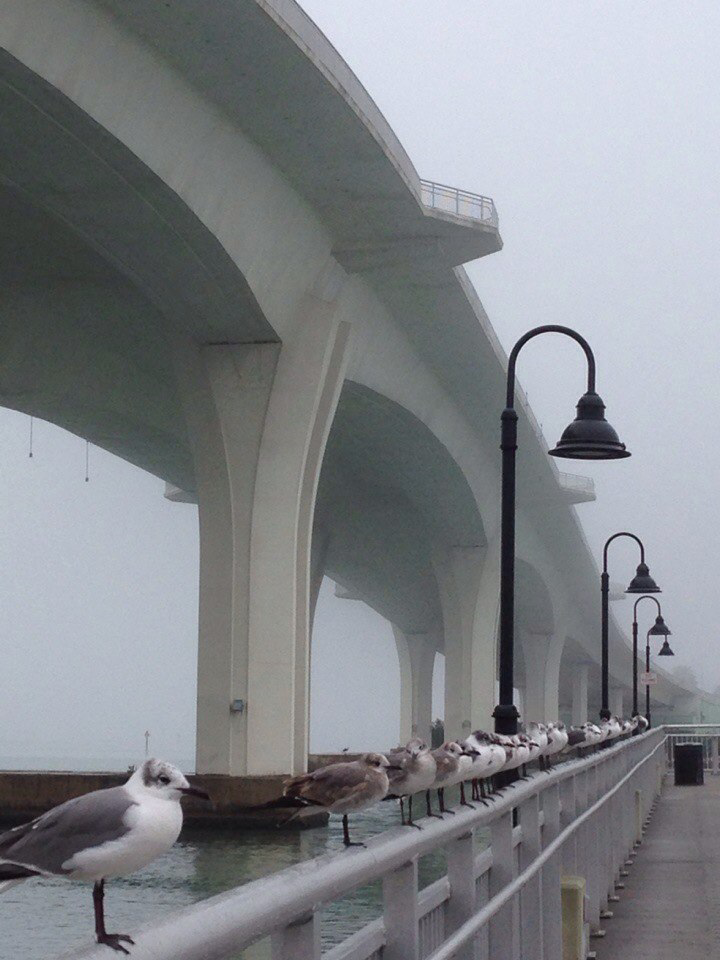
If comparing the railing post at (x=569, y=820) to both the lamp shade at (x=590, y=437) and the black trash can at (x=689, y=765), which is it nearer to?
the lamp shade at (x=590, y=437)

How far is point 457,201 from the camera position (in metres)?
30.3

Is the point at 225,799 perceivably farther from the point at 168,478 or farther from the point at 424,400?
the point at 168,478

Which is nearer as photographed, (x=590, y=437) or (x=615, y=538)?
(x=590, y=437)

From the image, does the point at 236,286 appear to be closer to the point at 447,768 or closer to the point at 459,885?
the point at 447,768

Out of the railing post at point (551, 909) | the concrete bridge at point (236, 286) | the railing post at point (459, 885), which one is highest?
the concrete bridge at point (236, 286)

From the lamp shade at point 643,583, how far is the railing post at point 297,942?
38.0 m

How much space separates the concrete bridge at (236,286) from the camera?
2070 centimetres

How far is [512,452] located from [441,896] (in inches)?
471

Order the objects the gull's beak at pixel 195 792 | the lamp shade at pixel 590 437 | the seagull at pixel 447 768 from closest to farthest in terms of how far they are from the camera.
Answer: the gull's beak at pixel 195 792 < the seagull at pixel 447 768 < the lamp shade at pixel 590 437

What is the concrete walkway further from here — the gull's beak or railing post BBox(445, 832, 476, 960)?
the gull's beak

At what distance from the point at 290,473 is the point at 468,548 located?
103 feet

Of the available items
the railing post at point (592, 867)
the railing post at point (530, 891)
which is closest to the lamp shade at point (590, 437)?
the railing post at point (592, 867)

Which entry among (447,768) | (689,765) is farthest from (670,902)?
Answer: (689,765)

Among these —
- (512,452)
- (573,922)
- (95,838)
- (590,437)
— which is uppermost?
(590,437)
